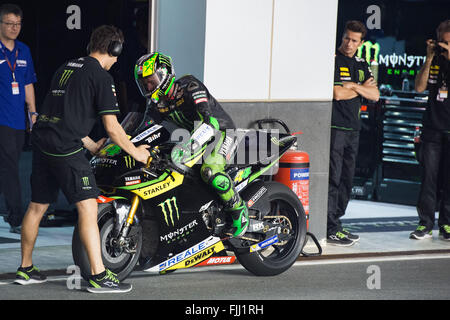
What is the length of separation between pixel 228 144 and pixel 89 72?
141 centimetres

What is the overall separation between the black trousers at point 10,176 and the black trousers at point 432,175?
14.9 ft

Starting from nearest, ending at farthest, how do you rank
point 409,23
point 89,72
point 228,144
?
1. point 89,72
2. point 228,144
3. point 409,23

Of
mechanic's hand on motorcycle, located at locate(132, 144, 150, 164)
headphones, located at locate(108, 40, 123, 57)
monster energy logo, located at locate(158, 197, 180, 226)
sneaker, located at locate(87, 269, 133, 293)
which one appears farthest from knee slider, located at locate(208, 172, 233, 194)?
headphones, located at locate(108, 40, 123, 57)

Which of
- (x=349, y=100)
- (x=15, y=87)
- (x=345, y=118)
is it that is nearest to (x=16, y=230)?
(x=15, y=87)

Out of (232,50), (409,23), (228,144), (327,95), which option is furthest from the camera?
(409,23)

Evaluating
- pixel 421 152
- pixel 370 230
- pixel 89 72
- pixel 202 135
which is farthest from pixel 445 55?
pixel 89 72

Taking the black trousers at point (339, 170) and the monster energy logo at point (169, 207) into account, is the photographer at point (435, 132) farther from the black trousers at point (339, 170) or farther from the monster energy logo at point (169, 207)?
the monster energy logo at point (169, 207)

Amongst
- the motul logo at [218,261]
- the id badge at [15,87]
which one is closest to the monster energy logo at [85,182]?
the motul logo at [218,261]

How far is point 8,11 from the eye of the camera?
10.2 meters

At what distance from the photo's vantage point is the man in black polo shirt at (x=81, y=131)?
735cm

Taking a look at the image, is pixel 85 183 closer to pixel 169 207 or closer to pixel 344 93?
pixel 169 207

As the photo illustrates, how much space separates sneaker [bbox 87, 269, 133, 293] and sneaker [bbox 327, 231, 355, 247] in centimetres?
358

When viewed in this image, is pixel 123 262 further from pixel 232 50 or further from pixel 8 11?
pixel 8 11

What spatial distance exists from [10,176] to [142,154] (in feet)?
10.5
